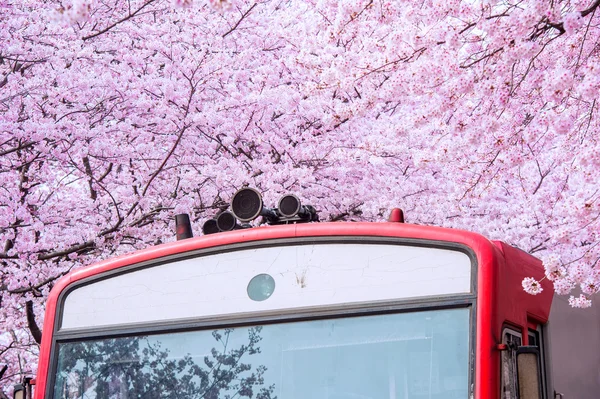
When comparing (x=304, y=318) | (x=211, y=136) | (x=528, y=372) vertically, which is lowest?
(x=528, y=372)

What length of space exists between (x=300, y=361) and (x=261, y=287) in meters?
0.48

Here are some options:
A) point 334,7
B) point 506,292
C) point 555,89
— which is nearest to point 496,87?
point 555,89

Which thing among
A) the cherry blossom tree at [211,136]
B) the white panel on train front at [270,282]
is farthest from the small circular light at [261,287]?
the cherry blossom tree at [211,136]

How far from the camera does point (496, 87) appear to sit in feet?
21.5

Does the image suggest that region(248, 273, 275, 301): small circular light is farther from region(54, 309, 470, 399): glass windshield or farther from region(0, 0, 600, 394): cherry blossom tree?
region(0, 0, 600, 394): cherry blossom tree

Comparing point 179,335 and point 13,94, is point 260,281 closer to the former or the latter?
point 179,335

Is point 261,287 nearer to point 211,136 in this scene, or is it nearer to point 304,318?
point 304,318

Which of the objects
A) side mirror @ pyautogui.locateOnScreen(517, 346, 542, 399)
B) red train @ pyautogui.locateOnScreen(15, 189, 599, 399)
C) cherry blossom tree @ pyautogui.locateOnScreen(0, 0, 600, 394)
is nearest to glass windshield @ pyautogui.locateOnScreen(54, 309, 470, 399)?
red train @ pyautogui.locateOnScreen(15, 189, 599, 399)

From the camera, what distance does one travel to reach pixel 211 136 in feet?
42.6

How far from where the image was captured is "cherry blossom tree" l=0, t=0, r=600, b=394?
881cm

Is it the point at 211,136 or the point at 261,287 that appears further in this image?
the point at 211,136

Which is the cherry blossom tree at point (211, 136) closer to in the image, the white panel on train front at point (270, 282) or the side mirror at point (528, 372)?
the white panel on train front at point (270, 282)

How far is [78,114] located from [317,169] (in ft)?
13.0

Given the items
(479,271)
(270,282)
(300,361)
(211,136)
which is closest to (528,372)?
(479,271)
